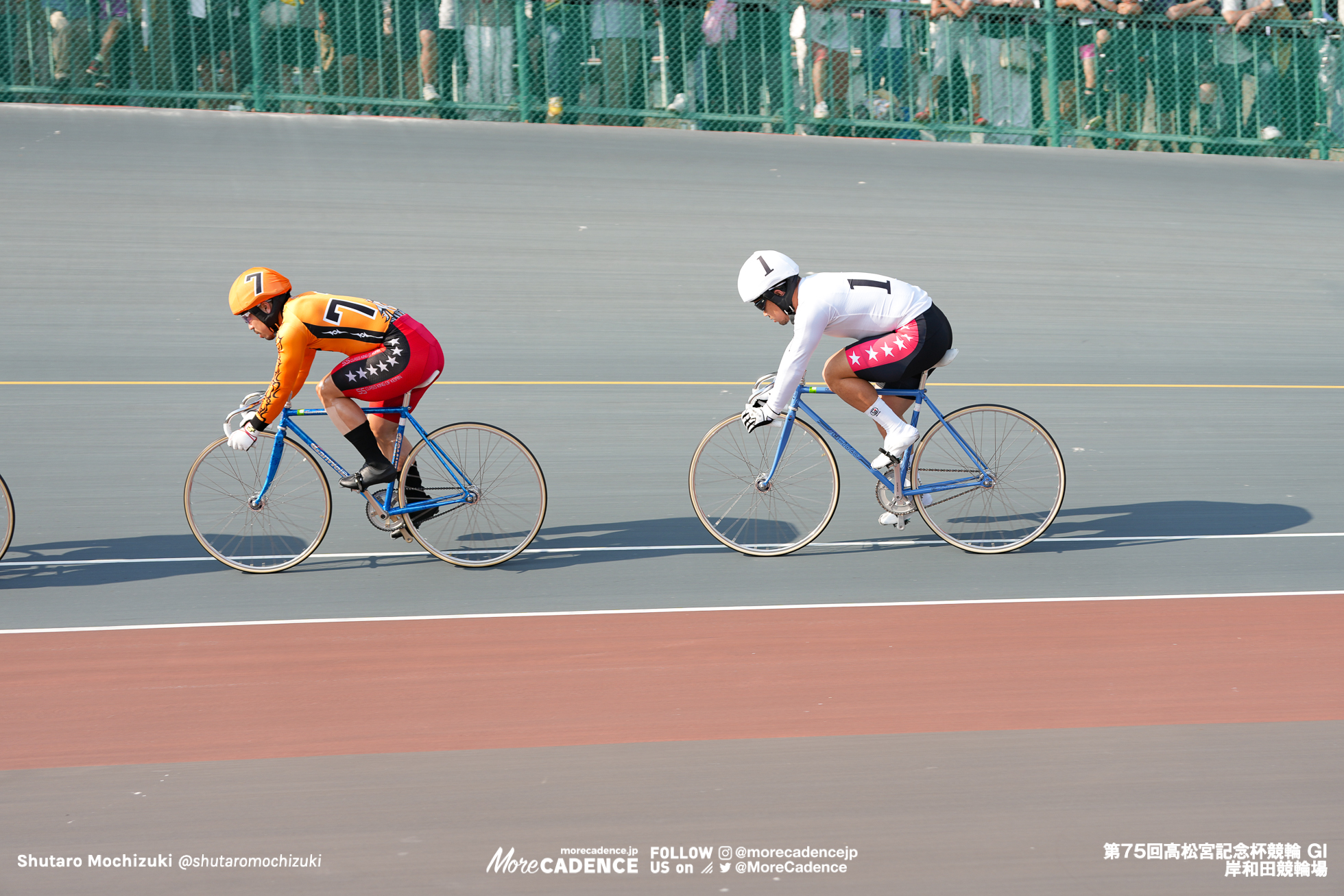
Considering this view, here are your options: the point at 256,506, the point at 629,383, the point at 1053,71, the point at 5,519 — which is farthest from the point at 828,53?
the point at 5,519

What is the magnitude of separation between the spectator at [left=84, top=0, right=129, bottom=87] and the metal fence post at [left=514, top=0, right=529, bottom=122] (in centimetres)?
366

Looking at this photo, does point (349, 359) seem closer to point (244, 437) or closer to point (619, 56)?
point (244, 437)

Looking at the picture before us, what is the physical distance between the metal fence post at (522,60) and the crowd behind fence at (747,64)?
18 mm

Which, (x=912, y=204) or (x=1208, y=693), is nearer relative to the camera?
(x=1208, y=693)

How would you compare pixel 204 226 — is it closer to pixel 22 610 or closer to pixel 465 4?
pixel 465 4

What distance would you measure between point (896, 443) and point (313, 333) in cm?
272

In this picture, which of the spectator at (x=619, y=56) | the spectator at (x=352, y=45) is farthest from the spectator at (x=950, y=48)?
the spectator at (x=352, y=45)

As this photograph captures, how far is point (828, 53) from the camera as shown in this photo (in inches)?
496

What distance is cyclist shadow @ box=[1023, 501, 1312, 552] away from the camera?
6414 mm

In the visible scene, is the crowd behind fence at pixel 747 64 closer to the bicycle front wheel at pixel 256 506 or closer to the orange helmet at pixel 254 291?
the orange helmet at pixel 254 291

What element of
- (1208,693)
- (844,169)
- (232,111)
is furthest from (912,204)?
(1208,693)

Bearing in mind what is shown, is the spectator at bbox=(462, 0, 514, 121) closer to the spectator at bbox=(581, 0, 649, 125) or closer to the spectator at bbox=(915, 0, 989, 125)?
the spectator at bbox=(581, 0, 649, 125)

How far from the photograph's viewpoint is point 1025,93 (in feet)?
42.8

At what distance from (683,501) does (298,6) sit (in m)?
7.55
